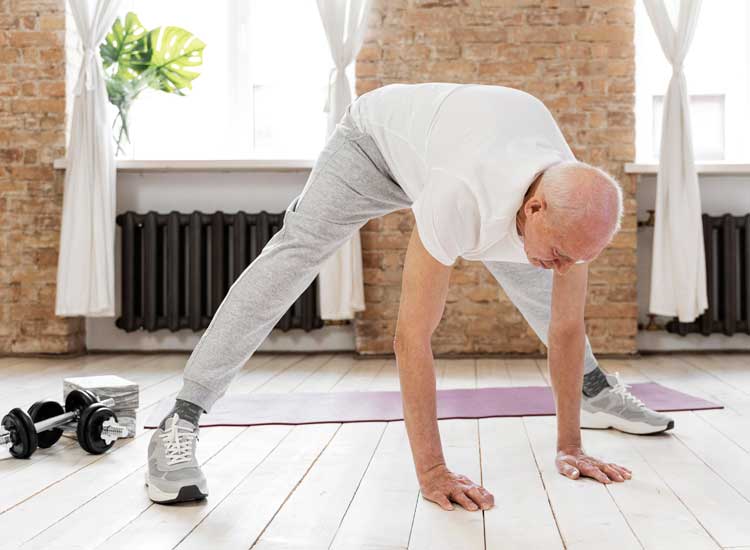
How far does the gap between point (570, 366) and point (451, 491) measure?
1.35 ft

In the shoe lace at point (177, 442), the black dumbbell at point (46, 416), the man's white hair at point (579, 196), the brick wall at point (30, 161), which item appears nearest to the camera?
the man's white hair at point (579, 196)

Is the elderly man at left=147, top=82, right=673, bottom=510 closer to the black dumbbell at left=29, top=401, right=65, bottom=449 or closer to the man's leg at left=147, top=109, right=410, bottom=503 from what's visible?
the man's leg at left=147, top=109, right=410, bottom=503

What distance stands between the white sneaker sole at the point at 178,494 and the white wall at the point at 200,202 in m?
2.54

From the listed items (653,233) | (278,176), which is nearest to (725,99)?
(653,233)

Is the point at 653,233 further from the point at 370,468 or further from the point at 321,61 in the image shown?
the point at 370,468

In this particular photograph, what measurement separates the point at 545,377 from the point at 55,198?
8.22 ft

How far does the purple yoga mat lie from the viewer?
255cm

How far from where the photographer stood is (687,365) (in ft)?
12.2

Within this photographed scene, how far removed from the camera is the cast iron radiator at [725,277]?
402cm

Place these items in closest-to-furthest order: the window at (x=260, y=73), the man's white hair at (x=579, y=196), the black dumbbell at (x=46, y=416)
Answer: the man's white hair at (x=579, y=196) < the black dumbbell at (x=46, y=416) < the window at (x=260, y=73)

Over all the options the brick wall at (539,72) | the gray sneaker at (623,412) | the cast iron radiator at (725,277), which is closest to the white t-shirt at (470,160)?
the gray sneaker at (623,412)

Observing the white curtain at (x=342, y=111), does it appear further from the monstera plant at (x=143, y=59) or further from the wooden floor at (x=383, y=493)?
the wooden floor at (x=383, y=493)

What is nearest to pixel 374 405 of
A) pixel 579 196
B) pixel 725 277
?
pixel 579 196

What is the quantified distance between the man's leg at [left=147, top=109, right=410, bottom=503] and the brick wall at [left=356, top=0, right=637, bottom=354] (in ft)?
7.18
